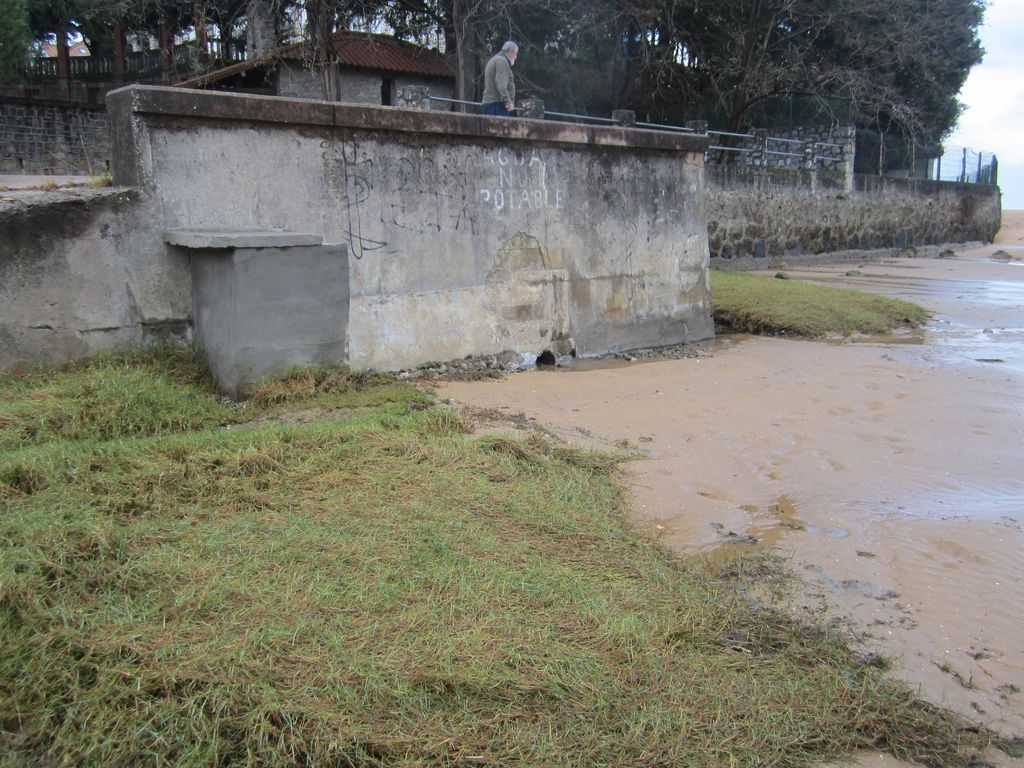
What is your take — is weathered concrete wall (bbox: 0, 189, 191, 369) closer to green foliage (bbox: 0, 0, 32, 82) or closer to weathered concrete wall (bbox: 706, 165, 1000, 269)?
weathered concrete wall (bbox: 706, 165, 1000, 269)


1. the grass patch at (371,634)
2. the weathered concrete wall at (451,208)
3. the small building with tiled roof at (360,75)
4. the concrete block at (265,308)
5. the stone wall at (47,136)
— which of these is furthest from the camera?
the small building with tiled roof at (360,75)

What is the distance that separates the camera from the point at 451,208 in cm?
783

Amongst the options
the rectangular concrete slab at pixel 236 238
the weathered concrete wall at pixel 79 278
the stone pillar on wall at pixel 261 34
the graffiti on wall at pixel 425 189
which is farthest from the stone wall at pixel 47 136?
the rectangular concrete slab at pixel 236 238

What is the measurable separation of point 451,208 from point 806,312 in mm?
5744

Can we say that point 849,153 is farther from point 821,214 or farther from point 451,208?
point 451,208

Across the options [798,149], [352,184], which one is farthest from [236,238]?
[798,149]

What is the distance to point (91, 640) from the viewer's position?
279cm

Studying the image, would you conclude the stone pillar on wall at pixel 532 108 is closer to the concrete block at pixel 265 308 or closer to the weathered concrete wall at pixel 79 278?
the concrete block at pixel 265 308

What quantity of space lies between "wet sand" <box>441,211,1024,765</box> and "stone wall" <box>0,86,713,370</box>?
738 millimetres

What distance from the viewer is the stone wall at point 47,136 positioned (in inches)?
695

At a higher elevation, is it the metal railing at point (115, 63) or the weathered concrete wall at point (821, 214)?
the metal railing at point (115, 63)

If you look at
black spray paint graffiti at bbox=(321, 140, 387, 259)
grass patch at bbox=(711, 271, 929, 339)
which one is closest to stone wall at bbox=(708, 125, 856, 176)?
grass patch at bbox=(711, 271, 929, 339)

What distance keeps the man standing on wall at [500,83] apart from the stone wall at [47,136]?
10.8 m

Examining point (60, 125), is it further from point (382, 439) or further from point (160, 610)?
point (160, 610)
